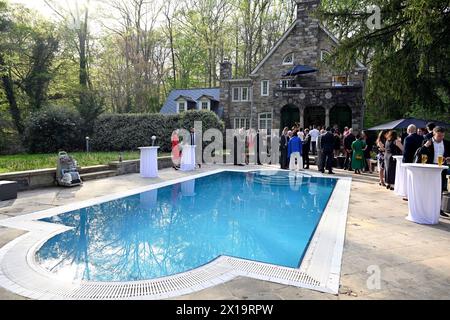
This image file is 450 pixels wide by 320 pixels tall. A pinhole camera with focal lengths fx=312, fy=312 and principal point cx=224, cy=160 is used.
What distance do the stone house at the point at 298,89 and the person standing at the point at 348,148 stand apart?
8696mm

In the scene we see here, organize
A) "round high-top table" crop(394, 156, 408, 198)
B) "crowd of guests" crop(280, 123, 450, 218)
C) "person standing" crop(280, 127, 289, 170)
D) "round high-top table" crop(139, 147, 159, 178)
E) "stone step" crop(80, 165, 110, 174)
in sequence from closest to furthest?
"crowd of guests" crop(280, 123, 450, 218) < "round high-top table" crop(394, 156, 408, 198) < "stone step" crop(80, 165, 110, 174) < "round high-top table" crop(139, 147, 159, 178) < "person standing" crop(280, 127, 289, 170)

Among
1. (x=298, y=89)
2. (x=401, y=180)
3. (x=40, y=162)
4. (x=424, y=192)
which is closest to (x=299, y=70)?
(x=298, y=89)

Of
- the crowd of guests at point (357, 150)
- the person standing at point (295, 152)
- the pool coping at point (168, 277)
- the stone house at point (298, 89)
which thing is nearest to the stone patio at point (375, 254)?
the pool coping at point (168, 277)

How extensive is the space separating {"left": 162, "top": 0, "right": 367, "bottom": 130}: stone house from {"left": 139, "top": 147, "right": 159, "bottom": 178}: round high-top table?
13.9 meters

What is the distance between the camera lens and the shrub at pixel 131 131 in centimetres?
1888

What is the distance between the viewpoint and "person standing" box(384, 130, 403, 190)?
8.82 m

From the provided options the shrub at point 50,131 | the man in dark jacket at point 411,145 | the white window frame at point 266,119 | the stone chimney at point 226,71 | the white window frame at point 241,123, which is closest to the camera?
the man in dark jacket at point 411,145

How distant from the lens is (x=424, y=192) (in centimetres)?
543

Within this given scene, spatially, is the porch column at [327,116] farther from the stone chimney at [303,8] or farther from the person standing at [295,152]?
the person standing at [295,152]

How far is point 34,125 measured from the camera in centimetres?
1700

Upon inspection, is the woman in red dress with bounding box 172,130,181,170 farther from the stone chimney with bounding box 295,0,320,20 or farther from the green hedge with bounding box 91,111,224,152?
the stone chimney with bounding box 295,0,320,20

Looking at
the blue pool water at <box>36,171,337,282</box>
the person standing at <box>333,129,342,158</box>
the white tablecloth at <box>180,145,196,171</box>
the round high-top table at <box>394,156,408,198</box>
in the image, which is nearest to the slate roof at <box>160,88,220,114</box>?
the white tablecloth at <box>180,145,196,171</box>

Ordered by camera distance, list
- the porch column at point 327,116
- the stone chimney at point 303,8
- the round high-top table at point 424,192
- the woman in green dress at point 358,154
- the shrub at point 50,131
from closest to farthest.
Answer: the round high-top table at point 424,192 → the woman in green dress at point 358,154 → the shrub at point 50,131 → the porch column at point 327,116 → the stone chimney at point 303,8
